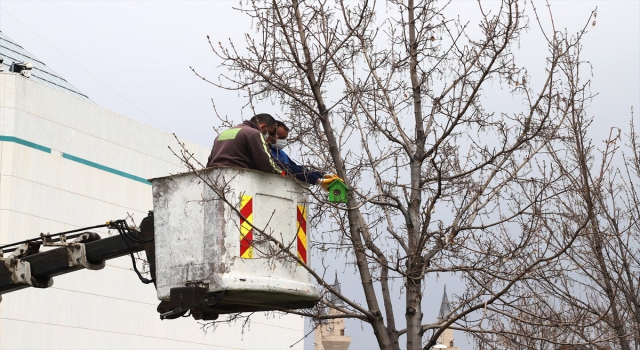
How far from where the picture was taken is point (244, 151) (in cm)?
750

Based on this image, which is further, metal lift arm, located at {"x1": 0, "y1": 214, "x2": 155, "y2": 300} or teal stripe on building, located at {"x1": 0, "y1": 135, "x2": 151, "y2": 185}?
teal stripe on building, located at {"x1": 0, "y1": 135, "x2": 151, "y2": 185}

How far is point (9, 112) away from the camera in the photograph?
2278 cm

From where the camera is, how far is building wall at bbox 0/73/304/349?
22.8m

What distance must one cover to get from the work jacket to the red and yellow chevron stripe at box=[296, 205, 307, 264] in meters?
0.42

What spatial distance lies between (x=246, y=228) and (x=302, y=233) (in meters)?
0.76

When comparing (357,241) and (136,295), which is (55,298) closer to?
(136,295)

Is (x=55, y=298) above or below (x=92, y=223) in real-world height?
below

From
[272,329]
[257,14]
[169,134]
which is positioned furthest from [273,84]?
[272,329]

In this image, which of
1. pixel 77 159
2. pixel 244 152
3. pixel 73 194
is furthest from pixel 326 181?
pixel 77 159

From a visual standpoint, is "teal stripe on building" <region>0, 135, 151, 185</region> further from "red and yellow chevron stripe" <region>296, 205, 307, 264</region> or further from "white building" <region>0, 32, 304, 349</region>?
"red and yellow chevron stripe" <region>296, 205, 307, 264</region>

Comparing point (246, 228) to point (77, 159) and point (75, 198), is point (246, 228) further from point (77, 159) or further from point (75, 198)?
point (77, 159)

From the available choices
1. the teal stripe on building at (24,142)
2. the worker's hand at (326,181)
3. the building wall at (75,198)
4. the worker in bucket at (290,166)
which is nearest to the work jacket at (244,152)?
the worker in bucket at (290,166)

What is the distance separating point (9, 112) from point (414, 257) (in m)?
17.2

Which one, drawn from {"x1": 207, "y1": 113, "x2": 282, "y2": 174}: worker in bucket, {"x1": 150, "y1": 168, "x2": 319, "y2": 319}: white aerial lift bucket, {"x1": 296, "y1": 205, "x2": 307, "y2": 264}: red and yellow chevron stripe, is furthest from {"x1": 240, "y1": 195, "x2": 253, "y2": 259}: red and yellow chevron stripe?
{"x1": 296, "y1": 205, "x2": 307, "y2": 264}: red and yellow chevron stripe
